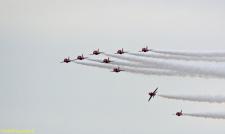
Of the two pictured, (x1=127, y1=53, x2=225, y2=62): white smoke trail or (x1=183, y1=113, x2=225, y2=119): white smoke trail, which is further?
(x1=127, y1=53, x2=225, y2=62): white smoke trail

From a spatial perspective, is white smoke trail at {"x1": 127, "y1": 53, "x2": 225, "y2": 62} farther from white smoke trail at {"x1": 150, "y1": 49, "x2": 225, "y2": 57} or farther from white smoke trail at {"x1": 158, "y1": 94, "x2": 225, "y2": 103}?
white smoke trail at {"x1": 158, "y1": 94, "x2": 225, "y2": 103}

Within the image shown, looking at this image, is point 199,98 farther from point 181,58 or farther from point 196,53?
point 181,58

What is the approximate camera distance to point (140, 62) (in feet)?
413

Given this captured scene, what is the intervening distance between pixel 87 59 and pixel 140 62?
1270 centimetres

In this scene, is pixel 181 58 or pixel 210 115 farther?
pixel 181 58

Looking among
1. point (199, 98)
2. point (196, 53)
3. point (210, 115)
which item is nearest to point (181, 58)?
point (196, 53)

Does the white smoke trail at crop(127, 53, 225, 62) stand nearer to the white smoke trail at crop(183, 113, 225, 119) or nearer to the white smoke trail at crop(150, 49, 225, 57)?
the white smoke trail at crop(150, 49, 225, 57)

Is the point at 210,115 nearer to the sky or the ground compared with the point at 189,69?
nearer to the ground

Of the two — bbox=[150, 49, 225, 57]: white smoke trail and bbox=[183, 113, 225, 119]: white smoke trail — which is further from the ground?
bbox=[150, 49, 225, 57]: white smoke trail

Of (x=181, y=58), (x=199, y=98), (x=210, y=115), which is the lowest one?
(x=210, y=115)

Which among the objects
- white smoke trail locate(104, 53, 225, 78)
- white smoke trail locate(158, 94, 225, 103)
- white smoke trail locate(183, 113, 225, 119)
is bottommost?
white smoke trail locate(183, 113, 225, 119)

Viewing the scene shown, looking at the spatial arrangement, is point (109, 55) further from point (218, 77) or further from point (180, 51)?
point (218, 77)

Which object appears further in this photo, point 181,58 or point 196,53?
point 181,58

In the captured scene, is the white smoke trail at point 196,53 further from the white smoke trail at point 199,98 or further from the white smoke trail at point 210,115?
the white smoke trail at point 210,115
